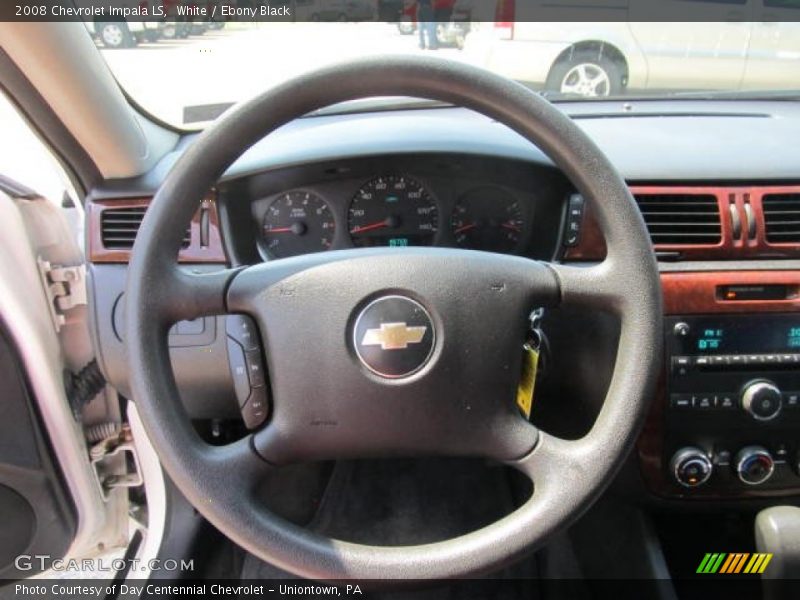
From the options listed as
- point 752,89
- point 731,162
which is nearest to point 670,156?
point 731,162

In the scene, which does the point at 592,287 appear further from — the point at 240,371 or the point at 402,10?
the point at 402,10

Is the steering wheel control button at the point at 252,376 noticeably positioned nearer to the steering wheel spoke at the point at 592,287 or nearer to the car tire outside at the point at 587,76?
the steering wheel spoke at the point at 592,287

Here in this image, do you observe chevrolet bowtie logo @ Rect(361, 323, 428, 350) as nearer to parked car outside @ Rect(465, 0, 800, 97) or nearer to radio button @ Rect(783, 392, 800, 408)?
radio button @ Rect(783, 392, 800, 408)

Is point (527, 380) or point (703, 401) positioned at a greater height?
point (527, 380)

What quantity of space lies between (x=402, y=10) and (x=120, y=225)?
2.93 feet

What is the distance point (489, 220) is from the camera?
60.6 inches

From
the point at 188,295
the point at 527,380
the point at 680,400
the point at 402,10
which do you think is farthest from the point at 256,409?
the point at 402,10

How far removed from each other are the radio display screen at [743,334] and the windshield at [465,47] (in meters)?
0.68

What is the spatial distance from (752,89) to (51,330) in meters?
2.07

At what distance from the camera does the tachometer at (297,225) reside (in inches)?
60.1

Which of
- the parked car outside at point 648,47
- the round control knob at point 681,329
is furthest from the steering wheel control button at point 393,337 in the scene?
the parked car outside at point 648,47

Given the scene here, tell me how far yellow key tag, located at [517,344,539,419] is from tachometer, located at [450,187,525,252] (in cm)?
45

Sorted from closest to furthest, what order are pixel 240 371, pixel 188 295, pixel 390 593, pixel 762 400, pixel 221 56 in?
pixel 188 295, pixel 240 371, pixel 762 400, pixel 221 56, pixel 390 593

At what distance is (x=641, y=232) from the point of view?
3.42ft
